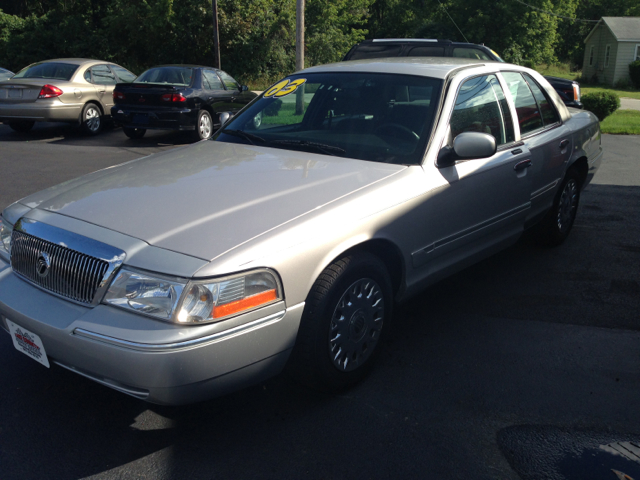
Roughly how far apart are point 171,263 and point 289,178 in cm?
99

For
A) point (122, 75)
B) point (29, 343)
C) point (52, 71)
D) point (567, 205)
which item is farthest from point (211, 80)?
point (29, 343)

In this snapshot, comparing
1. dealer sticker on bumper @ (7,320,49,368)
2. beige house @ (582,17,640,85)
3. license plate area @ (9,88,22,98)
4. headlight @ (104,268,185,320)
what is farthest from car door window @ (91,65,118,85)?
beige house @ (582,17,640,85)

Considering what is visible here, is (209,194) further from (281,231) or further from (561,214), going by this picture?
(561,214)

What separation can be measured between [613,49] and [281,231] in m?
43.9

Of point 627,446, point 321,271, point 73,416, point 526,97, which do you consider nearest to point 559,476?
point 627,446

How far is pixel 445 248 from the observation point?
3648 mm

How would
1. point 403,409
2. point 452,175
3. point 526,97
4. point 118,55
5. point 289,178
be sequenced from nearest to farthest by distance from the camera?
point 403,409
point 289,178
point 452,175
point 526,97
point 118,55

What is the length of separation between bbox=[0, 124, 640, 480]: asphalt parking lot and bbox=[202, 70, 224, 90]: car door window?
9325 millimetres

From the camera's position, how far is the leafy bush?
120 ft

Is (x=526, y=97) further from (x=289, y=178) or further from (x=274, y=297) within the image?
(x=274, y=297)

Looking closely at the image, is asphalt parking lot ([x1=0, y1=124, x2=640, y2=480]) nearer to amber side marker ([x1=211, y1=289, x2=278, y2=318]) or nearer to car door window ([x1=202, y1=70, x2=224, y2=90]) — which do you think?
amber side marker ([x1=211, y1=289, x2=278, y2=318])

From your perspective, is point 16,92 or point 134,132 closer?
point 16,92

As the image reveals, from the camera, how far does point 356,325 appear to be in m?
3.11

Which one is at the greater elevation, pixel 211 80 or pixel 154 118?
pixel 211 80
